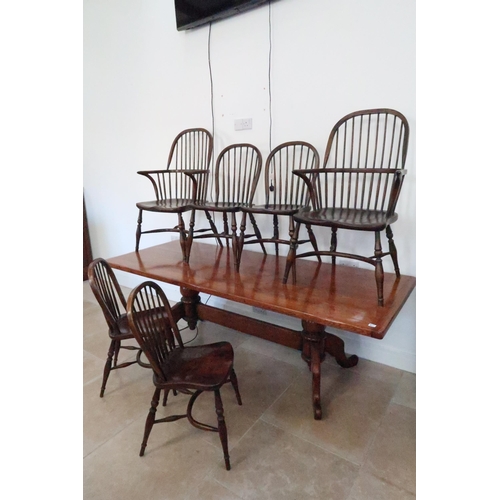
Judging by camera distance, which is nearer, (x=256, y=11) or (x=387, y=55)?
(x=387, y=55)

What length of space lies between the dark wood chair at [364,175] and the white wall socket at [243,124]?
2.04ft

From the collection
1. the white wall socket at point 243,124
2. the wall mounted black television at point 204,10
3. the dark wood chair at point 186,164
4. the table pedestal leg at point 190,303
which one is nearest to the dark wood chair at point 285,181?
the white wall socket at point 243,124

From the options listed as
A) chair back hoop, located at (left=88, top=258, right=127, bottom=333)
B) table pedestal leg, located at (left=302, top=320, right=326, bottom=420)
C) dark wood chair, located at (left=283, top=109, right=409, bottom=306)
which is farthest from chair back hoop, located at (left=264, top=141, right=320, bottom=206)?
chair back hoop, located at (left=88, top=258, right=127, bottom=333)

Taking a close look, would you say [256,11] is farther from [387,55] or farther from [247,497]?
[247,497]

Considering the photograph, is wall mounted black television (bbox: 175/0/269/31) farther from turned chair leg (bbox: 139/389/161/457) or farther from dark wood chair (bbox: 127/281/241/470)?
turned chair leg (bbox: 139/389/161/457)

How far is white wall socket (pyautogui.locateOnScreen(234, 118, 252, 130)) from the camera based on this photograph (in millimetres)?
2256

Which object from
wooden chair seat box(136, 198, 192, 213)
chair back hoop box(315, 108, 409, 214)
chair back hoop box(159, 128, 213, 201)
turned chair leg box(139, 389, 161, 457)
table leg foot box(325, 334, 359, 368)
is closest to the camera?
turned chair leg box(139, 389, 161, 457)

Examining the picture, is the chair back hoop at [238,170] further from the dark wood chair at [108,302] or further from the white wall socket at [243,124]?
the dark wood chair at [108,302]

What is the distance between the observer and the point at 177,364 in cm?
141

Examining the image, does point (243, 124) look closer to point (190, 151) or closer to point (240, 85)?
point (240, 85)

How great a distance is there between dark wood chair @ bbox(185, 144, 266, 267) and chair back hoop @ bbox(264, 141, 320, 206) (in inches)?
4.5
